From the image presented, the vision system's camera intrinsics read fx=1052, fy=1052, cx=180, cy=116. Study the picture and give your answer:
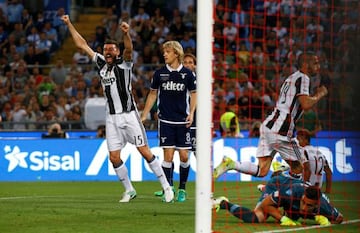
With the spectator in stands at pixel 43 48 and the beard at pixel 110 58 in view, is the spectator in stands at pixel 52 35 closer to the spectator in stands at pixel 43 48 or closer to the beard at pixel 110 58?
the spectator in stands at pixel 43 48

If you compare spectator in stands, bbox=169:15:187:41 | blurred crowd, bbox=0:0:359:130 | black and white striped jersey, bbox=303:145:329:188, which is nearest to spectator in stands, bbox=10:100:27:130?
blurred crowd, bbox=0:0:359:130

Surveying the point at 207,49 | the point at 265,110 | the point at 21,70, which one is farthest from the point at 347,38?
the point at 21,70

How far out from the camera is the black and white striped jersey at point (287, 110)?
13.4 meters

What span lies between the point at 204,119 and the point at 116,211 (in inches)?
164

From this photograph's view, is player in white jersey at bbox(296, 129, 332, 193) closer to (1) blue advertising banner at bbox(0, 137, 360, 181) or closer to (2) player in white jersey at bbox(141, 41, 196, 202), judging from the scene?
(2) player in white jersey at bbox(141, 41, 196, 202)

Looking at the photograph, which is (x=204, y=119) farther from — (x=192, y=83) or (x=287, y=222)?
(x=192, y=83)

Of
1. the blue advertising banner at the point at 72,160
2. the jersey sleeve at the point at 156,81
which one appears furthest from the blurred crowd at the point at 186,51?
the jersey sleeve at the point at 156,81

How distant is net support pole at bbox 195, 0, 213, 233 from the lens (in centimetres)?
911

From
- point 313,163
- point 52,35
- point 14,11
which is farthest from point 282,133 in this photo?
point 14,11

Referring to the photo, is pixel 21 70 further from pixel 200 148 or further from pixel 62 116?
pixel 200 148

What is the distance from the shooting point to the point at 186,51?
26.4 metres

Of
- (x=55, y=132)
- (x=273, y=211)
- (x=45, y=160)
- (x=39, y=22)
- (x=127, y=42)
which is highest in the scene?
(x=127, y=42)

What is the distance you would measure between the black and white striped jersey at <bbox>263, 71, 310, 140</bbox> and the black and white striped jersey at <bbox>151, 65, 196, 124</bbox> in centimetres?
162

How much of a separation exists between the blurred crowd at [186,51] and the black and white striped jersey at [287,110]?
9.25 feet
